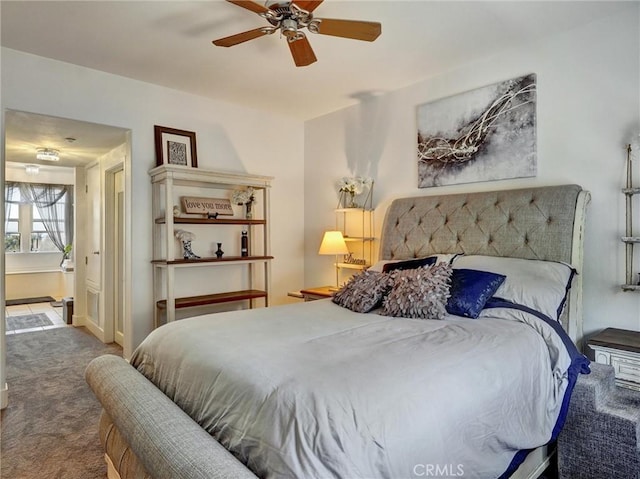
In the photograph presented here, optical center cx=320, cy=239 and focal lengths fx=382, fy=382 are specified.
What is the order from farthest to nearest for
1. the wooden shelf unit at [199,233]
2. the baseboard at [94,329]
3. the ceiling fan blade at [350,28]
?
the baseboard at [94,329] → the wooden shelf unit at [199,233] → the ceiling fan blade at [350,28]

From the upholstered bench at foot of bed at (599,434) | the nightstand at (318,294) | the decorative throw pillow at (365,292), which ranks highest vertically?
the decorative throw pillow at (365,292)

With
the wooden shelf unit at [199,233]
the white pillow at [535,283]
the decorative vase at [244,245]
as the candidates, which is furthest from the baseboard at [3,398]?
the white pillow at [535,283]

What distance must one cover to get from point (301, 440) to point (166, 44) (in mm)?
2793

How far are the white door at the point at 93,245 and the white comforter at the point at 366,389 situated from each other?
3320 mm

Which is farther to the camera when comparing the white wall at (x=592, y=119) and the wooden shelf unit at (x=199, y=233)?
the wooden shelf unit at (x=199, y=233)

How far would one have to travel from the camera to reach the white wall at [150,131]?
9.75 ft

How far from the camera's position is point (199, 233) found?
384cm

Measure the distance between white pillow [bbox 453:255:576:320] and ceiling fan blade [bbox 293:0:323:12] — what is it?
182 centimetres

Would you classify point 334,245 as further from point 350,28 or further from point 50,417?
point 50,417

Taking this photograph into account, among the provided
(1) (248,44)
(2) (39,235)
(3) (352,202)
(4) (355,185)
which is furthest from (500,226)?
(2) (39,235)

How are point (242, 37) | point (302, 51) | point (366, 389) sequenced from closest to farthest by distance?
point (366, 389)
point (242, 37)
point (302, 51)

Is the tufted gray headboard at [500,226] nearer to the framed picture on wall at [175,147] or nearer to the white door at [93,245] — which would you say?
the framed picture on wall at [175,147]

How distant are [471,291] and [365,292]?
0.62 metres

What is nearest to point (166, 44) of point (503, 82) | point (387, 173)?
point (387, 173)
